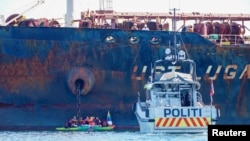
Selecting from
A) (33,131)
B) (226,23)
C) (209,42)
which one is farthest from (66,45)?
(226,23)

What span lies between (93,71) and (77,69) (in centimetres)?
84

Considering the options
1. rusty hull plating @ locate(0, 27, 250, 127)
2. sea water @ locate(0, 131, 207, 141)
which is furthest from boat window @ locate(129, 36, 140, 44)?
sea water @ locate(0, 131, 207, 141)

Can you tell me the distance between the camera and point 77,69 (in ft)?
145

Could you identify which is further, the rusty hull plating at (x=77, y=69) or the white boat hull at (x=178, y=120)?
the rusty hull plating at (x=77, y=69)

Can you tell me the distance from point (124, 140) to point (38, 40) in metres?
11.9

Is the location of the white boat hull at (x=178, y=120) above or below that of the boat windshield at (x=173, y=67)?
below

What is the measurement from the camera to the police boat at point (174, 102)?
36.8 m

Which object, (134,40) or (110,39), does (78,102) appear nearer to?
(110,39)

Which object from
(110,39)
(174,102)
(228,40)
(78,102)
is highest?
(110,39)

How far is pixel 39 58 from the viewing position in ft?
145

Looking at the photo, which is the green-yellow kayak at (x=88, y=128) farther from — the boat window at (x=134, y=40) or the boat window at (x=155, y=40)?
the boat window at (x=155, y=40)

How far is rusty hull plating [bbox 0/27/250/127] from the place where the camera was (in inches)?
1732

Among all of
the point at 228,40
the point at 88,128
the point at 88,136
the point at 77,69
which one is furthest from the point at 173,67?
the point at 88,136

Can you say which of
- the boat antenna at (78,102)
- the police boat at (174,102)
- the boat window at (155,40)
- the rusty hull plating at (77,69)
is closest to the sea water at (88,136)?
the police boat at (174,102)
